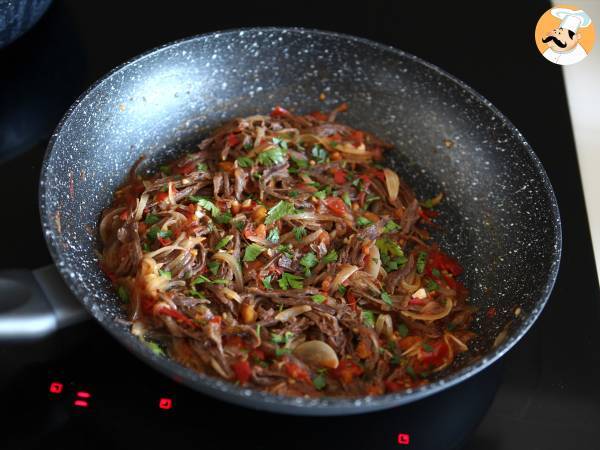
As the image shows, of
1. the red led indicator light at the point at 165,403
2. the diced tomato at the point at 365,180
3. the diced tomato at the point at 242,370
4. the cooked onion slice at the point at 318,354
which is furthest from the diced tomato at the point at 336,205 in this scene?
the red led indicator light at the point at 165,403

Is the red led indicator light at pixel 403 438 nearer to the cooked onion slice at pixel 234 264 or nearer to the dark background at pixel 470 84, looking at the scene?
the dark background at pixel 470 84

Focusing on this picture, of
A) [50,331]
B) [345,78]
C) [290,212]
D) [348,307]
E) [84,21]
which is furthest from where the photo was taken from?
[84,21]

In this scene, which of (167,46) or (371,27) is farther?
(371,27)

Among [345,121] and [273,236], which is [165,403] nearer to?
[273,236]

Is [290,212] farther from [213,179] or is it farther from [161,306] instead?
[161,306]

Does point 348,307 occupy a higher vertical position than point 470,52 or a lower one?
lower

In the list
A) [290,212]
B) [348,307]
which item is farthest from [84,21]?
[348,307]

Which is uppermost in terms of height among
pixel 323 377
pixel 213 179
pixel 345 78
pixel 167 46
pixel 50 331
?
pixel 167 46

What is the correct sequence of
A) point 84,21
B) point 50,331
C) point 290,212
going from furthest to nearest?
point 84,21 → point 290,212 → point 50,331

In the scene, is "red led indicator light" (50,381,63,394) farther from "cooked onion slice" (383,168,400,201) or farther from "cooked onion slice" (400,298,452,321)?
"cooked onion slice" (383,168,400,201)
